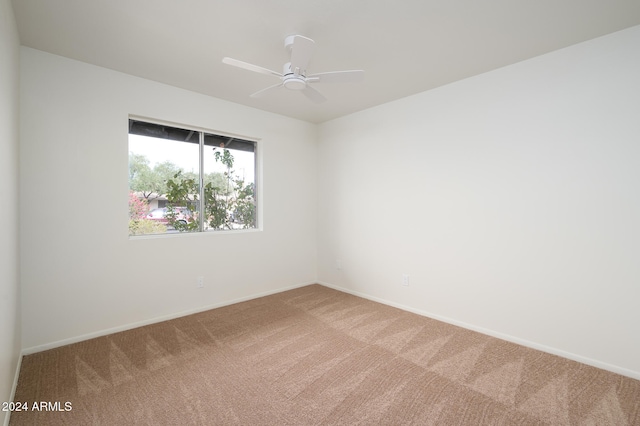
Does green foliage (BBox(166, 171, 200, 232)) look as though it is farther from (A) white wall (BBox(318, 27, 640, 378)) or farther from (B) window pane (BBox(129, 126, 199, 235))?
(A) white wall (BBox(318, 27, 640, 378))

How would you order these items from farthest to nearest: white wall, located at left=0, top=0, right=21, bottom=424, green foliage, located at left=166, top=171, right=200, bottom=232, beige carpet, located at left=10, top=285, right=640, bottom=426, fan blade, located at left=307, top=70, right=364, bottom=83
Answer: green foliage, located at left=166, top=171, right=200, bottom=232 < fan blade, located at left=307, top=70, right=364, bottom=83 < beige carpet, located at left=10, top=285, right=640, bottom=426 < white wall, located at left=0, top=0, right=21, bottom=424

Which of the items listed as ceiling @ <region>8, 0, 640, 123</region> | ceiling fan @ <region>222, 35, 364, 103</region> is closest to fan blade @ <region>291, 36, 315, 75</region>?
ceiling fan @ <region>222, 35, 364, 103</region>

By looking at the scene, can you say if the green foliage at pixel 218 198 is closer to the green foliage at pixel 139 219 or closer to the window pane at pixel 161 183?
the window pane at pixel 161 183

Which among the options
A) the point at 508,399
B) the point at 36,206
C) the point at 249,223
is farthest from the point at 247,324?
the point at 508,399

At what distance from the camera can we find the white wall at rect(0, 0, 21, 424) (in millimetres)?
1653

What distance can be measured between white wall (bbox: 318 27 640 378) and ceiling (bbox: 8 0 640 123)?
33cm

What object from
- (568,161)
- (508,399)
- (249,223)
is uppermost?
(568,161)

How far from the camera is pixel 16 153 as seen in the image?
7.36ft

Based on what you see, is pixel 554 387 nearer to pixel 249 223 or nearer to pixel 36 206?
pixel 249 223

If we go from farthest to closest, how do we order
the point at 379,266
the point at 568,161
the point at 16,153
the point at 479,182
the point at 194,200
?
the point at 379,266 → the point at 194,200 → the point at 479,182 → the point at 568,161 → the point at 16,153

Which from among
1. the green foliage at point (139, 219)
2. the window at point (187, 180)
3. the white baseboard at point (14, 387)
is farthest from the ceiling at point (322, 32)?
the white baseboard at point (14, 387)

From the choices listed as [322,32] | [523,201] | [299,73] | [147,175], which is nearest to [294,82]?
[299,73]

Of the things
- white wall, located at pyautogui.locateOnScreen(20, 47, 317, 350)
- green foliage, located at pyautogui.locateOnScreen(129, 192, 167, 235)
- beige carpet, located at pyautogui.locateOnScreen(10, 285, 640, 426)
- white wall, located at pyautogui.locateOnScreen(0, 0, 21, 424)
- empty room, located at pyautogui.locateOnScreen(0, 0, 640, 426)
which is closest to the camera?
white wall, located at pyautogui.locateOnScreen(0, 0, 21, 424)

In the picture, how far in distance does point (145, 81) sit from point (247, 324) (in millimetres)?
2764
